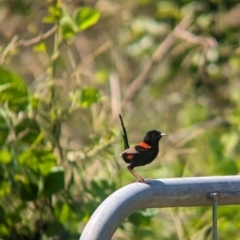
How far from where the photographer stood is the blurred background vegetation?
3.52 m

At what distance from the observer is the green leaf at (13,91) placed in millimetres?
3492

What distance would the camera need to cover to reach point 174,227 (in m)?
4.25

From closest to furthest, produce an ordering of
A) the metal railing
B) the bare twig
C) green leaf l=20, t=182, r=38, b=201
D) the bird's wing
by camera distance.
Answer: the metal railing < the bird's wing < green leaf l=20, t=182, r=38, b=201 < the bare twig

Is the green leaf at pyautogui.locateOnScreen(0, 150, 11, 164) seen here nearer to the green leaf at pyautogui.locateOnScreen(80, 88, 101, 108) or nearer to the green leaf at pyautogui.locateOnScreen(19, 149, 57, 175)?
the green leaf at pyautogui.locateOnScreen(19, 149, 57, 175)

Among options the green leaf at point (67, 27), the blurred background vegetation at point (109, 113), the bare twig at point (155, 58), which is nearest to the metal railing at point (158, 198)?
the blurred background vegetation at point (109, 113)

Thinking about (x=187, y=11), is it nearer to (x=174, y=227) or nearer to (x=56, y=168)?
(x=174, y=227)

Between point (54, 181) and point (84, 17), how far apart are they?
0.80 metres

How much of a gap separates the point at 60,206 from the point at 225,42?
A: 3.25m

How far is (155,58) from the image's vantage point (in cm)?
597

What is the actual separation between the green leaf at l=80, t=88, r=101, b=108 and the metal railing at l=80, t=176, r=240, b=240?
53.2 inches

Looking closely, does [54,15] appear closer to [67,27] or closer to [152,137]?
[67,27]

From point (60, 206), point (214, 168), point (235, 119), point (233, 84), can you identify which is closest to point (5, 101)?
point (60, 206)

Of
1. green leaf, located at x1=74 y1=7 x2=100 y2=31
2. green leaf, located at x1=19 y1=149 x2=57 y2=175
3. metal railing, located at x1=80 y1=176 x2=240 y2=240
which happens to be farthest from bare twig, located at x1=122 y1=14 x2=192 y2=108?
metal railing, located at x1=80 y1=176 x2=240 y2=240

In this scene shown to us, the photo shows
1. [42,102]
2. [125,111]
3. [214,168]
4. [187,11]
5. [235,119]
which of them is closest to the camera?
[42,102]
